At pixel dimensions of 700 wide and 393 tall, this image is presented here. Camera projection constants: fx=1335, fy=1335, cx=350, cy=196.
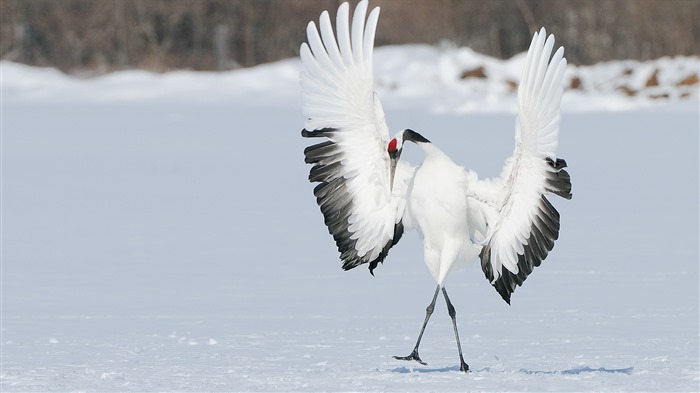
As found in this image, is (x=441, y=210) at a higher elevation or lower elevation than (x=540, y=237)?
higher

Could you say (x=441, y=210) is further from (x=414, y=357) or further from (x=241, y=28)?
(x=241, y=28)

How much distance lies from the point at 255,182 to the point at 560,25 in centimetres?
2846

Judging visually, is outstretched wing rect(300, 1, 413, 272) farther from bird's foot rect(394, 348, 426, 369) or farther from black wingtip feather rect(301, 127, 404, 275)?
bird's foot rect(394, 348, 426, 369)

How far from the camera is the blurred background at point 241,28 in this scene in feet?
137

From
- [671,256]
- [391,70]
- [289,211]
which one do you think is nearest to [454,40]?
[391,70]

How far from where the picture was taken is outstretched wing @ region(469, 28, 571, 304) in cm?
613

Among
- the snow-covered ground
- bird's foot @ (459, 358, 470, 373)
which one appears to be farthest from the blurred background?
bird's foot @ (459, 358, 470, 373)

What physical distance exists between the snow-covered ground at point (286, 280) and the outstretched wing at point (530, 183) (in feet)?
1.97

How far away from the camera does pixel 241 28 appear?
4541 cm

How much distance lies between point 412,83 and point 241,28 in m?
12.7

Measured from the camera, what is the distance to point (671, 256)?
10914 mm

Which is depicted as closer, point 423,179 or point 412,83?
point 423,179

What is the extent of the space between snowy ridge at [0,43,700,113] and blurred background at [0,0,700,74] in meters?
5.27

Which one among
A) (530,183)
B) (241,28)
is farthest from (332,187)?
(241,28)
